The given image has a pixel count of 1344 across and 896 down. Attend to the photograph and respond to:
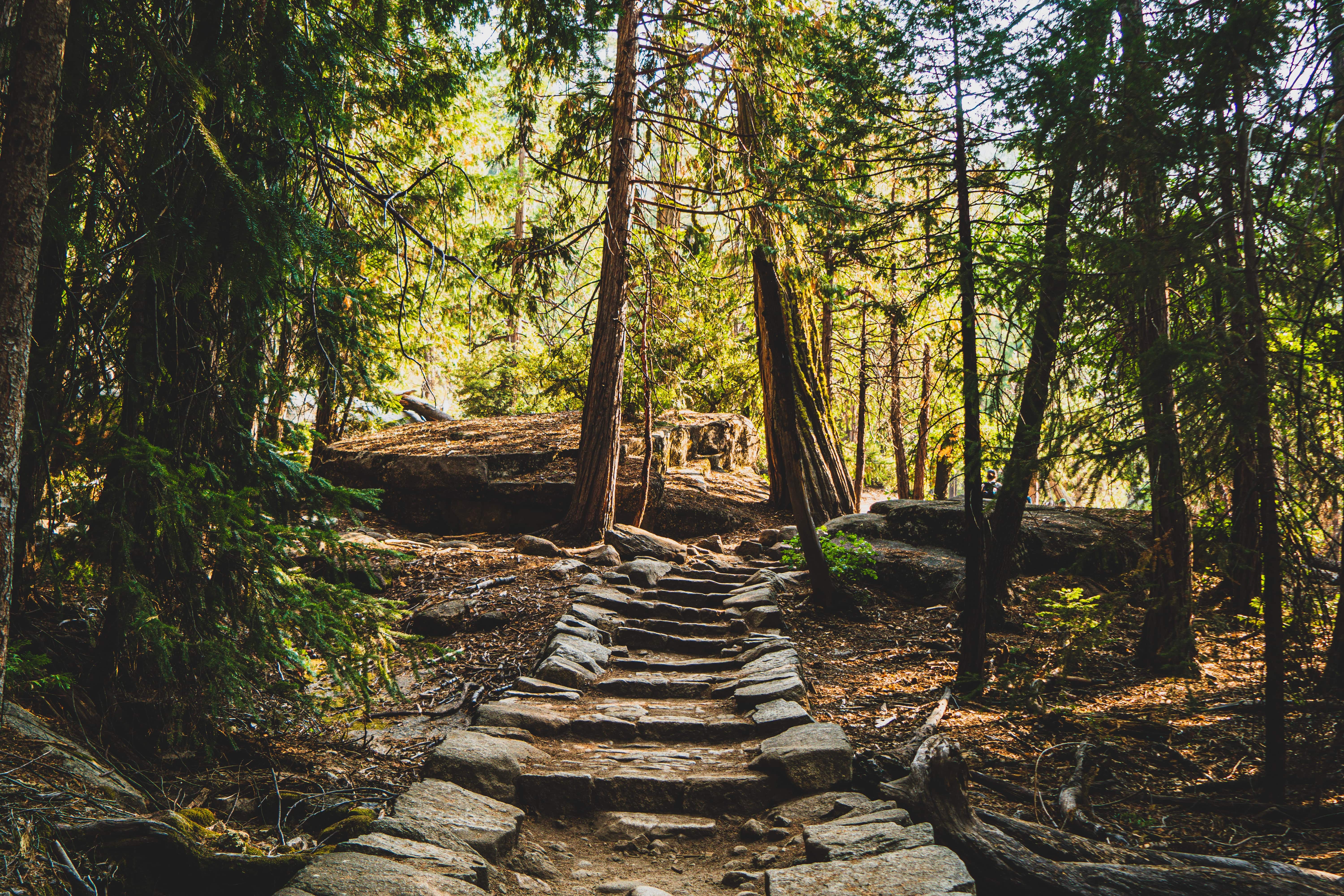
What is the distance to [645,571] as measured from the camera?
26.8 feet

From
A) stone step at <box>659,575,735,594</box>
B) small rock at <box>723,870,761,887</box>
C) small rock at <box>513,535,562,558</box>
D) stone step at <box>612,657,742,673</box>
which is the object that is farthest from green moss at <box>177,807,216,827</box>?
small rock at <box>513,535,562,558</box>

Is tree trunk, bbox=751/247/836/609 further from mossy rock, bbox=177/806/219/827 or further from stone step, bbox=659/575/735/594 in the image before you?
mossy rock, bbox=177/806/219/827

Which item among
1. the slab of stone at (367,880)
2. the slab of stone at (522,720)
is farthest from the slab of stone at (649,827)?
the slab of stone at (367,880)

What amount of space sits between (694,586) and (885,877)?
577 cm

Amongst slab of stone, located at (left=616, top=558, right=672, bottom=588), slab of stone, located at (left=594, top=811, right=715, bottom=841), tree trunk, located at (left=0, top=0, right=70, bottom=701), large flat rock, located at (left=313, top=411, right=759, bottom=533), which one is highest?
tree trunk, located at (left=0, top=0, right=70, bottom=701)

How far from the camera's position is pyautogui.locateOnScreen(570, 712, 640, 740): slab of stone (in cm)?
468

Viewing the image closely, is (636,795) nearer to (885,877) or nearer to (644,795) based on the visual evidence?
(644,795)

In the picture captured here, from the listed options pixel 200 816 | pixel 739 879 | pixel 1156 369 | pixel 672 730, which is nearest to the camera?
pixel 200 816

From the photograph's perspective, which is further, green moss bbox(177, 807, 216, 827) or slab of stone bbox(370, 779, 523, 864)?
slab of stone bbox(370, 779, 523, 864)

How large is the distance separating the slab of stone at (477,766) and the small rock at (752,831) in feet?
3.97

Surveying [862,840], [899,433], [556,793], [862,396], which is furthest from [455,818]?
[899,433]

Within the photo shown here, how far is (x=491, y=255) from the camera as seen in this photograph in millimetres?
10055

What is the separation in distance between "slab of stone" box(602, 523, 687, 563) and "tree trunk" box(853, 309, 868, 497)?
501cm

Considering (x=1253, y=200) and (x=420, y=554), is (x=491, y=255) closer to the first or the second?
(x=420, y=554)
